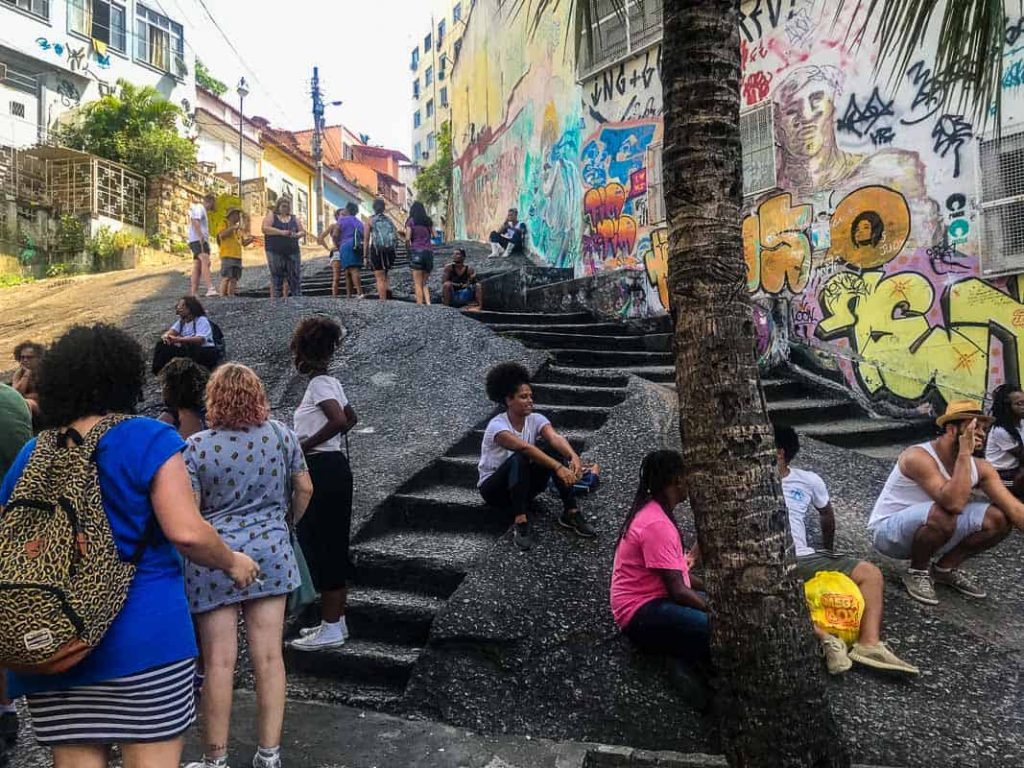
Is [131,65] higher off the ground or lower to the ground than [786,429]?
higher

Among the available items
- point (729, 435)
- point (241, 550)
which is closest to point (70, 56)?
point (241, 550)

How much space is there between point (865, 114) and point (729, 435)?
6983mm

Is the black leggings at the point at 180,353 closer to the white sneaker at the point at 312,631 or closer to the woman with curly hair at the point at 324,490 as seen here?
the woman with curly hair at the point at 324,490

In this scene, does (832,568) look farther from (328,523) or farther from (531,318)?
(531,318)

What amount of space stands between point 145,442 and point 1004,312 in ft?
24.6

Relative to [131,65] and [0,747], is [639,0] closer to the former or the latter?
[0,747]

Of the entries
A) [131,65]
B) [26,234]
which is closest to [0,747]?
[26,234]

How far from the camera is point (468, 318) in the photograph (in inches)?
361

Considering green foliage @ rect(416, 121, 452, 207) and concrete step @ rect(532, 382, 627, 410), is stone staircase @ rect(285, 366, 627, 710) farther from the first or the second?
green foliage @ rect(416, 121, 452, 207)

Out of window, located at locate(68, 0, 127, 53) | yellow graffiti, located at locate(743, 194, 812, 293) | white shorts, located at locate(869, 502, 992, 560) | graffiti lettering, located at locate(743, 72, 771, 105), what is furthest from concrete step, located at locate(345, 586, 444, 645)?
window, located at locate(68, 0, 127, 53)

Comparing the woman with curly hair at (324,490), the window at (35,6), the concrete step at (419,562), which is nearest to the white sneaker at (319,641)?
the woman with curly hair at (324,490)

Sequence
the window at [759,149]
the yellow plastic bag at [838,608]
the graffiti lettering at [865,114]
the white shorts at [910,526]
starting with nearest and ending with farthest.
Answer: the yellow plastic bag at [838,608]
the white shorts at [910,526]
the graffiti lettering at [865,114]
the window at [759,149]

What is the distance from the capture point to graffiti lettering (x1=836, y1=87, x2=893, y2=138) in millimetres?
7895

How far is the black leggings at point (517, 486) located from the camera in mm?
4555
